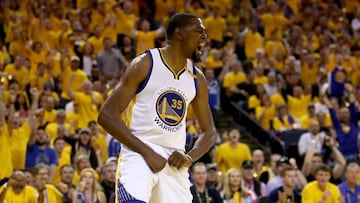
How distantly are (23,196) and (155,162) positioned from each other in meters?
5.26

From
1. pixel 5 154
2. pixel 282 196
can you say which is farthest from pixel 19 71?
pixel 282 196

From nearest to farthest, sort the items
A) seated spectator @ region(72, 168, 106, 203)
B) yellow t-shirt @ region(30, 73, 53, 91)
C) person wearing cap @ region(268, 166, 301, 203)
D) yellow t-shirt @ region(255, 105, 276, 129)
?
seated spectator @ region(72, 168, 106, 203), person wearing cap @ region(268, 166, 301, 203), yellow t-shirt @ region(30, 73, 53, 91), yellow t-shirt @ region(255, 105, 276, 129)

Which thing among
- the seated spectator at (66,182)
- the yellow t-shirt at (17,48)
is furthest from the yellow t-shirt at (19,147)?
the yellow t-shirt at (17,48)

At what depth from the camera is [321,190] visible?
10992 millimetres

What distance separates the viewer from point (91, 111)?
1407 centimetres

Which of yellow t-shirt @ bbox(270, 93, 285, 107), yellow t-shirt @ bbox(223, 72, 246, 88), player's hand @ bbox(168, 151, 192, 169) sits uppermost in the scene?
player's hand @ bbox(168, 151, 192, 169)

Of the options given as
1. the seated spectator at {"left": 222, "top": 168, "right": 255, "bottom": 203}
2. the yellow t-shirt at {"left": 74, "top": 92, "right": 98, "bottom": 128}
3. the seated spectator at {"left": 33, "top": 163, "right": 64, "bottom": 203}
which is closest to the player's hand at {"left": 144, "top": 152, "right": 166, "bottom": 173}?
the seated spectator at {"left": 33, "top": 163, "right": 64, "bottom": 203}

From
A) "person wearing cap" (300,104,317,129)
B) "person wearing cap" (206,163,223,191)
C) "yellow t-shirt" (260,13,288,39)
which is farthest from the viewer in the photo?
"yellow t-shirt" (260,13,288,39)

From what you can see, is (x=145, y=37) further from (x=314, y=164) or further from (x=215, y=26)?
(x=314, y=164)

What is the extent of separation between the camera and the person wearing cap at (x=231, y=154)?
13.1m

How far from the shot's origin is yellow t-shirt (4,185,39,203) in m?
9.76

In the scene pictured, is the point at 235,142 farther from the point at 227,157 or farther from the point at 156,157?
the point at 156,157

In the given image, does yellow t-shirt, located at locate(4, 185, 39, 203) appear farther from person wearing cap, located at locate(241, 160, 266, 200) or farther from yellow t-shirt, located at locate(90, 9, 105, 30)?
yellow t-shirt, located at locate(90, 9, 105, 30)

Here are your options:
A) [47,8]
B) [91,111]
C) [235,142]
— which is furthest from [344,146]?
[47,8]
